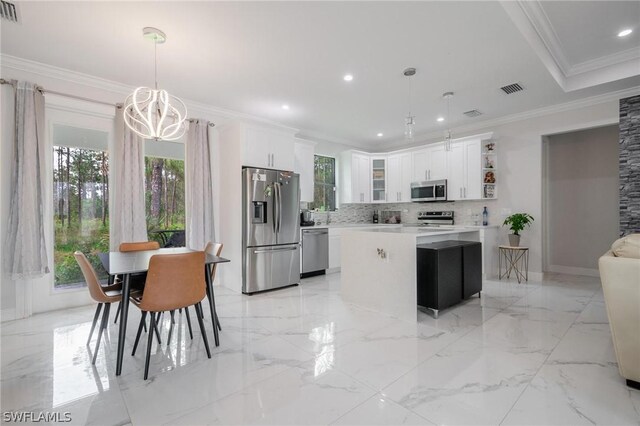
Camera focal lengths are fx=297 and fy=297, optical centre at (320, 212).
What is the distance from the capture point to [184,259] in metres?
2.18

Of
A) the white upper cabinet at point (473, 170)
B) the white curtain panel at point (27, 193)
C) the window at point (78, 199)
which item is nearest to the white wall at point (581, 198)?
the white upper cabinet at point (473, 170)

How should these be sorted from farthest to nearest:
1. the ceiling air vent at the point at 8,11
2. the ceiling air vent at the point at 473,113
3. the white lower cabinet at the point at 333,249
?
the white lower cabinet at the point at 333,249, the ceiling air vent at the point at 473,113, the ceiling air vent at the point at 8,11

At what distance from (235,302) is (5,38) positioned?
3546 mm

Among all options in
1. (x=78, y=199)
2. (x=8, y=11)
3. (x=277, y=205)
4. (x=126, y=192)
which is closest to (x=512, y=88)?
(x=277, y=205)

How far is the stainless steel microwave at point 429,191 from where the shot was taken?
18.7 feet

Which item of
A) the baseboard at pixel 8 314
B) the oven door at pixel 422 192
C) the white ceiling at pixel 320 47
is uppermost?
the white ceiling at pixel 320 47

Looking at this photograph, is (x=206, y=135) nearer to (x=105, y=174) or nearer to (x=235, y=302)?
(x=105, y=174)

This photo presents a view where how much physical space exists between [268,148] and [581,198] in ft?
18.4

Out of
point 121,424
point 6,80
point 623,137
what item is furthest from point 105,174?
point 623,137

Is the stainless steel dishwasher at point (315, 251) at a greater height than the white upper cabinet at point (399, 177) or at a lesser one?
lesser

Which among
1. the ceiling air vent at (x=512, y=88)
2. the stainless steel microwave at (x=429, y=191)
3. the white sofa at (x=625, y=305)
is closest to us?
the white sofa at (x=625, y=305)

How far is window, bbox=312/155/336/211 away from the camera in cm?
630

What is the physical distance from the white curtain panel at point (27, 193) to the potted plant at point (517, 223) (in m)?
6.35

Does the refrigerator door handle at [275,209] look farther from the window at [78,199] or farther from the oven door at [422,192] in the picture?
the oven door at [422,192]
